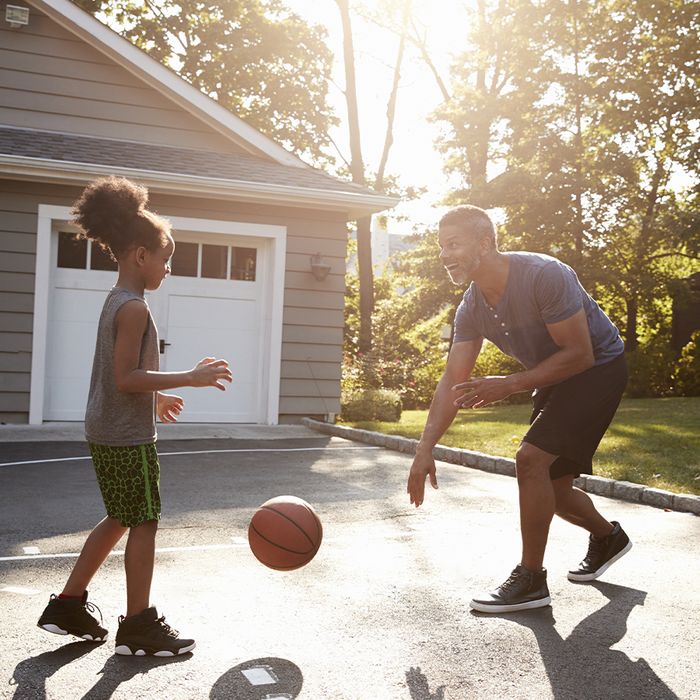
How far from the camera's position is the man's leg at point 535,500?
14.1 feet

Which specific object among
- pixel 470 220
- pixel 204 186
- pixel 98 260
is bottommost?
pixel 470 220

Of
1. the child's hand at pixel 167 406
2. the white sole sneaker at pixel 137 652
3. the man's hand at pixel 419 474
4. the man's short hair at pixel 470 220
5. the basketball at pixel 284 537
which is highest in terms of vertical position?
the man's short hair at pixel 470 220

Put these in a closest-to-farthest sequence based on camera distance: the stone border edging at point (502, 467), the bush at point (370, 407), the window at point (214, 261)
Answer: the stone border edging at point (502, 467), the window at point (214, 261), the bush at point (370, 407)

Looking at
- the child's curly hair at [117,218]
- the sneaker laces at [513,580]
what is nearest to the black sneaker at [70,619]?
the child's curly hair at [117,218]

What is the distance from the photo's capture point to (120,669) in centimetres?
344

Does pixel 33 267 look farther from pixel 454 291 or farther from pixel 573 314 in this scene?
pixel 454 291

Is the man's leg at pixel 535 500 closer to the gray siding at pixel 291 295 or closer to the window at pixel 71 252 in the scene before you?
the gray siding at pixel 291 295

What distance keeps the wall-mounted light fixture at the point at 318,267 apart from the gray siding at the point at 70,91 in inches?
117

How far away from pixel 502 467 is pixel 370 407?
17.0 feet

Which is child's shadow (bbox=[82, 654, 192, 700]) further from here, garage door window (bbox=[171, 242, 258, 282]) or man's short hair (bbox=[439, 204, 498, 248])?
garage door window (bbox=[171, 242, 258, 282])

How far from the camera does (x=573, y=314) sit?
4.19m

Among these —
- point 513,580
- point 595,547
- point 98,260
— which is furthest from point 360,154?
point 513,580

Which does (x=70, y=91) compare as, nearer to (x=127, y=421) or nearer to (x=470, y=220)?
(x=470, y=220)

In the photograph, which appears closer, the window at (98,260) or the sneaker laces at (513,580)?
the sneaker laces at (513,580)
